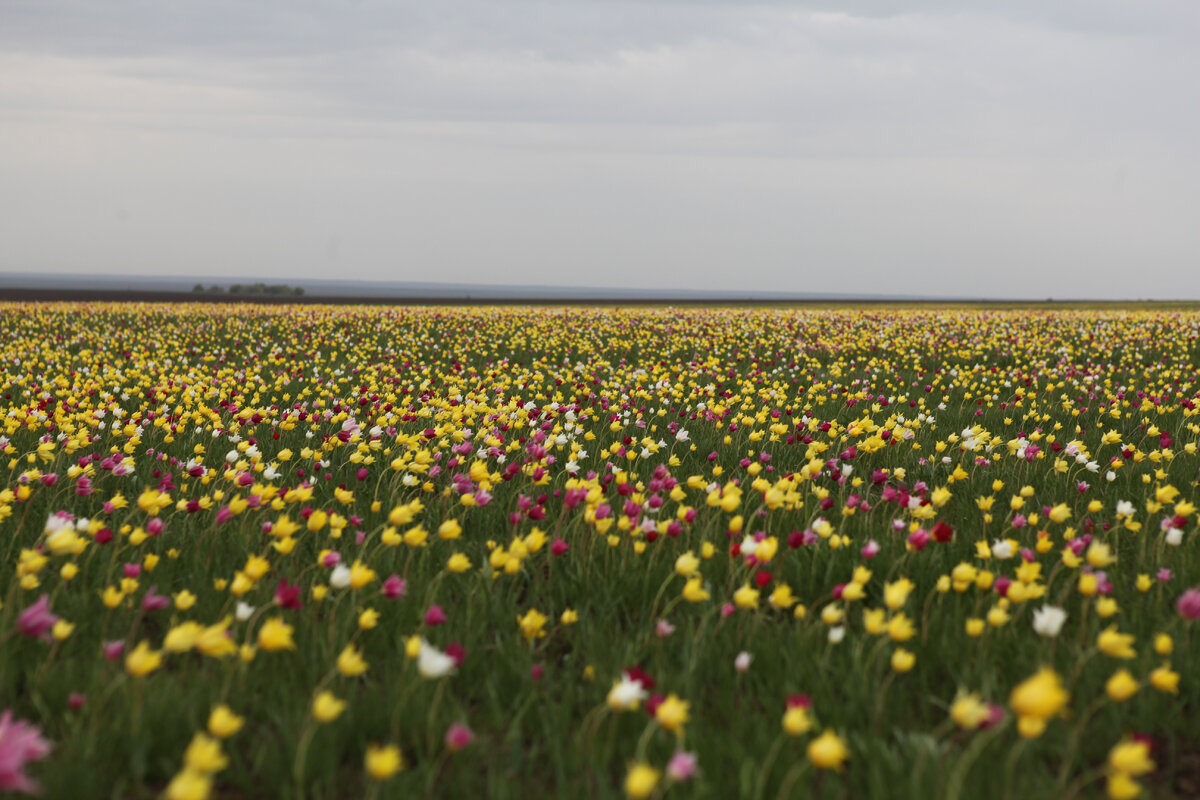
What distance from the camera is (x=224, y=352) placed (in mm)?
13719

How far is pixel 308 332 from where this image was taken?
57.9ft

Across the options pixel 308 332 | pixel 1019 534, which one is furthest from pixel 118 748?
pixel 308 332

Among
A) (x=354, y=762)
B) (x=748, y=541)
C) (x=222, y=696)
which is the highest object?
(x=748, y=541)

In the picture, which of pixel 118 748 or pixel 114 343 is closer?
pixel 118 748

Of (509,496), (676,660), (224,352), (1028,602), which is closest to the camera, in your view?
(676,660)

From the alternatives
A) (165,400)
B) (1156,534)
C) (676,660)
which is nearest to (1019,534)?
(1156,534)

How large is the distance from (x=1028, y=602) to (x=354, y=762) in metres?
2.83

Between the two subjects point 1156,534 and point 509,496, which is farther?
point 509,496

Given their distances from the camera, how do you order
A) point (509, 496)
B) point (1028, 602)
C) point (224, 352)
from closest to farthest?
1. point (1028, 602)
2. point (509, 496)
3. point (224, 352)

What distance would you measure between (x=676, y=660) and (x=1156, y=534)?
3029 mm

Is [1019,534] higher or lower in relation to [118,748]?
higher

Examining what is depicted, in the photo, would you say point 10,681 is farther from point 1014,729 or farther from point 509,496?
point 1014,729

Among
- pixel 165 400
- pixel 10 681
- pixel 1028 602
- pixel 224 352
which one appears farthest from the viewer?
pixel 224 352

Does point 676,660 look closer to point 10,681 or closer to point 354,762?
point 354,762
